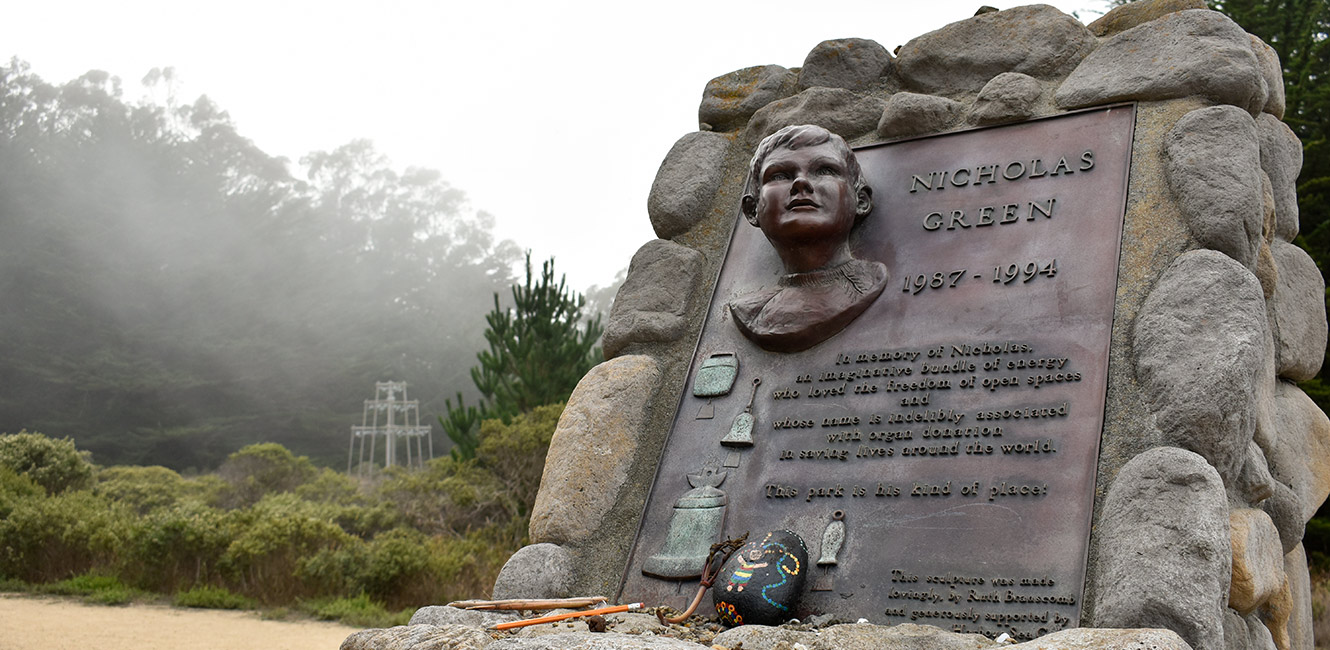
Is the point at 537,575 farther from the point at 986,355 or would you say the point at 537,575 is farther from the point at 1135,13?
the point at 1135,13

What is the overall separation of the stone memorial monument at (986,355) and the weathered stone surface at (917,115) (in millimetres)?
10

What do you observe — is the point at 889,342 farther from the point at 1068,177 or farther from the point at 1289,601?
the point at 1289,601

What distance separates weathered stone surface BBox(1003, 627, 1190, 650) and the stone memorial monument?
22 cm

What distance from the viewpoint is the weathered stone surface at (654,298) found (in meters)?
3.38

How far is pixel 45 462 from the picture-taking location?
899cm

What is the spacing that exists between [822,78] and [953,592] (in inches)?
84.2

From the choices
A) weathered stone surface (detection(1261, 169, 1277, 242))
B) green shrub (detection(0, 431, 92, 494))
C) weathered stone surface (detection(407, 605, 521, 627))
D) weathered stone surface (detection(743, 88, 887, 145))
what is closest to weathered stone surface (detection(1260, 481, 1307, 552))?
weathered stone surface (detection(1261, 169, 1277, 242))

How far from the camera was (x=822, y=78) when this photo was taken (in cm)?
368

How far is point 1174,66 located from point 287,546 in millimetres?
5818

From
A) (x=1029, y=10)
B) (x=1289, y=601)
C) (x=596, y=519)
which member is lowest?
(x=1289, y=601)

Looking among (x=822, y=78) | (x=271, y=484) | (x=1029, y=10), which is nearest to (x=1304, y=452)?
(x=1029, y=10)

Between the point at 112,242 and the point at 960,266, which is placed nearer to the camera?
the point at 960,266

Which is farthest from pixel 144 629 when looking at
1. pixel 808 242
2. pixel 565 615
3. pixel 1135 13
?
pixel 1135 13

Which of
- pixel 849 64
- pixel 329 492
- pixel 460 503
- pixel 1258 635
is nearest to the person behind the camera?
pixel 1258 635
